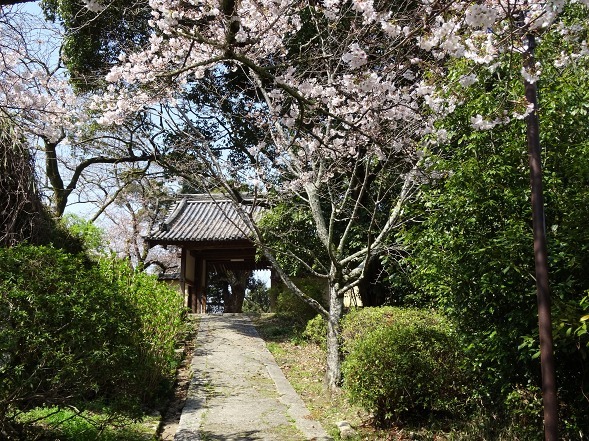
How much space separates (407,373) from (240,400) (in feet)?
8.21

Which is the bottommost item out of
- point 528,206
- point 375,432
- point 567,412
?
point 375,432

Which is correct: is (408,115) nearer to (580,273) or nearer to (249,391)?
(580,273)

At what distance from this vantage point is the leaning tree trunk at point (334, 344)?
7.37 meters

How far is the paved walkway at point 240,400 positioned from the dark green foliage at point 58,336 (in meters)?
1.23

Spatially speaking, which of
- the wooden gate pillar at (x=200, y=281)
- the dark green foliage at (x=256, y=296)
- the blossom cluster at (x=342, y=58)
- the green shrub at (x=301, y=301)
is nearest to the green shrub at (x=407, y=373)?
the blossom cluster at (x=342, y=58)

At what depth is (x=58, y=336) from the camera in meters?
4.40

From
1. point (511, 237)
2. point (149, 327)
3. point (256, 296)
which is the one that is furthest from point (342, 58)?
point (256, 296)

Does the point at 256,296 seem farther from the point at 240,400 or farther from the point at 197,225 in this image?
the point at 240,400

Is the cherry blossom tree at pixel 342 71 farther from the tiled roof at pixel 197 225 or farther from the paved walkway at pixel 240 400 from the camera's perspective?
the tiled roof at pixel 197 225

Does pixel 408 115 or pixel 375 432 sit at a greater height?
pixel 408 115

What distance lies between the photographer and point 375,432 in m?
5.70

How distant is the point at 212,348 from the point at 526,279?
720cm

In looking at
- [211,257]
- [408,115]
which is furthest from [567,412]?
[211,257]

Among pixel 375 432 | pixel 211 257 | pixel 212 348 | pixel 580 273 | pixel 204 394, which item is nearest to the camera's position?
pixel 580 273
